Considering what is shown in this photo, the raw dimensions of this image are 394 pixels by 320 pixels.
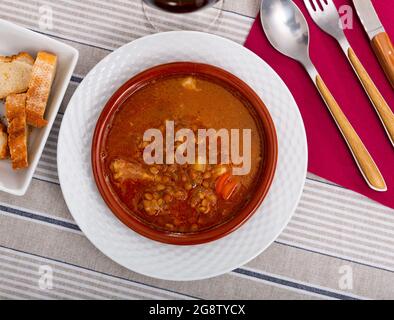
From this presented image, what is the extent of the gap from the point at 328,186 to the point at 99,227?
3.33ft

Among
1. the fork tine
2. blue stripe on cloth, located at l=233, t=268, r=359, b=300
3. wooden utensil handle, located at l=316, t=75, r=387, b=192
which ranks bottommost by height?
blue stripe on cloth, located at l=233, t=268, r=359, b=300

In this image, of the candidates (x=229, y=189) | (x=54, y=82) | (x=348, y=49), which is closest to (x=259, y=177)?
(x=229, y=189)

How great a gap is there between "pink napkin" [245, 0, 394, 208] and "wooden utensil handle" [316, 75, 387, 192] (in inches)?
1.5

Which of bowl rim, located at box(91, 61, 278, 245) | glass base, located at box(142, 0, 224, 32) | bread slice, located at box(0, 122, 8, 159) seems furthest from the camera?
glass base, located at box(142, 0, 224, 32)

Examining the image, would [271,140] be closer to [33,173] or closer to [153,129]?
[153,129]

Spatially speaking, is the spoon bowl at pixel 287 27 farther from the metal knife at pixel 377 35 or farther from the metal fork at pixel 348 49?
the metal knife at pixel 377 35

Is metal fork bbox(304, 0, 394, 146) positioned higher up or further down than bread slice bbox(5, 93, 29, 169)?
higher up

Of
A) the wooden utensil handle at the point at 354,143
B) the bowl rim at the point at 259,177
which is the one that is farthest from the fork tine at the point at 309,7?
the bowl rim at the point at 259,177

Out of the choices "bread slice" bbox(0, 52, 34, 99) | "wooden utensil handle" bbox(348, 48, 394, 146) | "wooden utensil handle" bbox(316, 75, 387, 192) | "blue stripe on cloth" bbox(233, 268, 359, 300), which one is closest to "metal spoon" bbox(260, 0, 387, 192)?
"wooden utensil handle" bbox(316, 75, 387, 192)

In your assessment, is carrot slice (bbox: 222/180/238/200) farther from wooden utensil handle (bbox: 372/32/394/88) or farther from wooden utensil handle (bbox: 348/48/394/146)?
wooden utensil handle (bbox: 372/32/394/88)

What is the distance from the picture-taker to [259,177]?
190 cm

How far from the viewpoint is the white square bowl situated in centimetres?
192

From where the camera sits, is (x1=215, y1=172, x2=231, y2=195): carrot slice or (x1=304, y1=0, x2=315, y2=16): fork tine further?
(x1=304, y1=0, x2=315, y2=16): fork tine

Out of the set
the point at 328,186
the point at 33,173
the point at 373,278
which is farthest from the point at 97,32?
the point at 373,278
